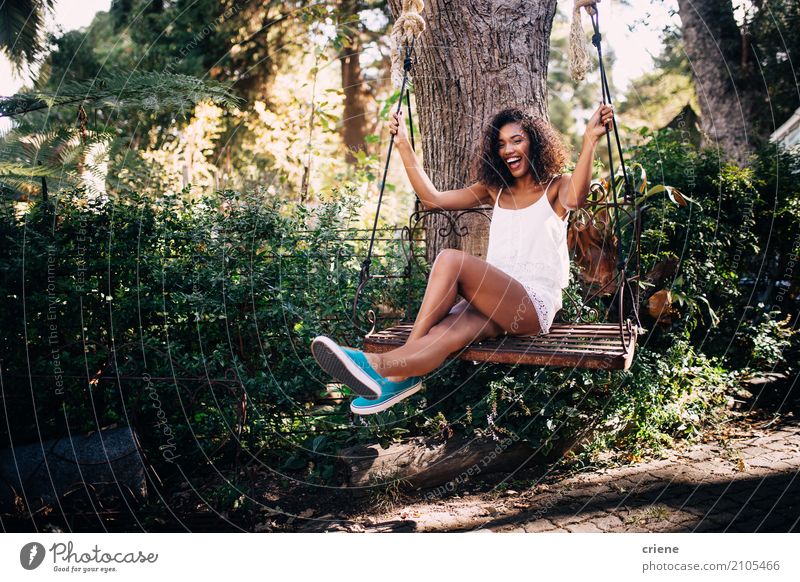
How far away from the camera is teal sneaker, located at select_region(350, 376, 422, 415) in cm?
265

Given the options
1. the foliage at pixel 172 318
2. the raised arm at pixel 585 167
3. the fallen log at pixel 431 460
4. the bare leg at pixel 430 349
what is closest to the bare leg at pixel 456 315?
the bare leg at pixel 430 349

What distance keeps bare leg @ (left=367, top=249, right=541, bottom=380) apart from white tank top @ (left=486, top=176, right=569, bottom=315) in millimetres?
191

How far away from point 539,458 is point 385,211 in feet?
12.2

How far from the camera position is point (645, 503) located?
321 centimetres

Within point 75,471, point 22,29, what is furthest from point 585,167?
point 22,29

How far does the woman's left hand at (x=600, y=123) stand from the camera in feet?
8.41

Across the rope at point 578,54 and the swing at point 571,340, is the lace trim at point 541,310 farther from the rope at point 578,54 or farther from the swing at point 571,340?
the rope at point 578,54

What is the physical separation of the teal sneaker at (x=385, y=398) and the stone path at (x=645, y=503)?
80 cm

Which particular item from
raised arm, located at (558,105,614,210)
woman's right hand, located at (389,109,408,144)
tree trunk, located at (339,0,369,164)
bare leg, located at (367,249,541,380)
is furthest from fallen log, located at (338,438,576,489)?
tree trunk, located at (339,0,369,164)

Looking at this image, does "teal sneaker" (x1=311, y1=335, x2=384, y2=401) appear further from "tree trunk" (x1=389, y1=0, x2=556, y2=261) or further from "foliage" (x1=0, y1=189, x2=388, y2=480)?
"tree trunk" (x1=389, y1=0, x2=556, y2=261)

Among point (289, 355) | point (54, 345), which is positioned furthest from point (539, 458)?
point (54, 345)

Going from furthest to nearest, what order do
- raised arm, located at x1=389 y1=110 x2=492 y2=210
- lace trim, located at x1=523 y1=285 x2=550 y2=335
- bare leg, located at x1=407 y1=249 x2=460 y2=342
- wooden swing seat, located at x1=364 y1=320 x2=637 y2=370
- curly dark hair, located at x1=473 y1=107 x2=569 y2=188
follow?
1. raised arm, located at x1=389 y1=110 x2=492 y2=210
2. curly dark hair, located at x1=473 y1=107 x2=569 y2=188
3. lace trim, located at x1=523 y1=285 x2=550 y2=335
4. bare leg, located at x1=407 y1=249 x2=460 y2=342
5. wooden swing seat, located at x1=364 y1=320 x2=637 y2=370

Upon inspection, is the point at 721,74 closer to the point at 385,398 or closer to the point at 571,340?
the point at 571,340

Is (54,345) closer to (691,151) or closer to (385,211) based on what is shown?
(385,211)
